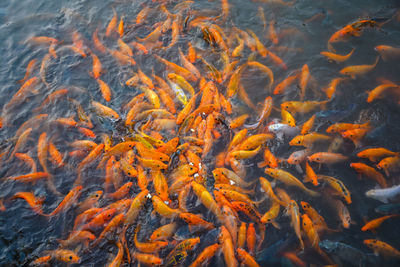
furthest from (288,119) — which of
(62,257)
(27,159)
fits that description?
(27,159)

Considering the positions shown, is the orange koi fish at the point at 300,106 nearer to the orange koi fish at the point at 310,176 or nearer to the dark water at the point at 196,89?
the dark water at the point at 196,89

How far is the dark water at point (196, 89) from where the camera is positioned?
368 centimetres

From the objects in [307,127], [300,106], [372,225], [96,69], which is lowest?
[372,225]

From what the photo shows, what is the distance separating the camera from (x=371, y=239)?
3467 millimetres

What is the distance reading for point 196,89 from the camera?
17.0 ft

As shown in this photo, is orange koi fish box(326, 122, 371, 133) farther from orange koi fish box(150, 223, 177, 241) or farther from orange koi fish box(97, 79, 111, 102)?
orange koi fish box(97, 79, 111, 102)

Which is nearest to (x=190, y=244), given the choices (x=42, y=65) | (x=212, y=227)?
(x=212, y=227)

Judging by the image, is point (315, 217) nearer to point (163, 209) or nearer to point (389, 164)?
point (389, 164)

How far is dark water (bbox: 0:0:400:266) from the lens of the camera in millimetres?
3680

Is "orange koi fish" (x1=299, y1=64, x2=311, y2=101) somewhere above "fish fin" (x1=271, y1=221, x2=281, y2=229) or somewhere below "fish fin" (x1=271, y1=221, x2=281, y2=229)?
above

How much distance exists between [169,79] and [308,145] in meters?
2.87

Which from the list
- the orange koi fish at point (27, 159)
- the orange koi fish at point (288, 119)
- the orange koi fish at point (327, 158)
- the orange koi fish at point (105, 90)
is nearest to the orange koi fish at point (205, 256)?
Answer: the orange koi fish at point (327, 158)

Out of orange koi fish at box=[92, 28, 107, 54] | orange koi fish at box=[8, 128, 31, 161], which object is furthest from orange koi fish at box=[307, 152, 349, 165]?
orange koi fish at box=[92, 28, 107, 54]

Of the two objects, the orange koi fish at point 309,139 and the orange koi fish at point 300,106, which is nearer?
the orange koi fish at point 309,139
